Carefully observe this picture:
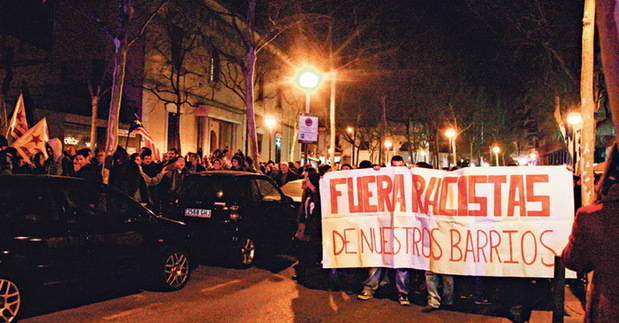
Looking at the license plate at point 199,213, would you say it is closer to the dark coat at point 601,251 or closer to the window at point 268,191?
the window at point 268,191

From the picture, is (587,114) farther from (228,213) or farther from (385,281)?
(228,213)

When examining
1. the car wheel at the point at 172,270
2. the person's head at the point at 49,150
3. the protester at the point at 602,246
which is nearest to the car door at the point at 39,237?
the car wheel at the point at 172,270

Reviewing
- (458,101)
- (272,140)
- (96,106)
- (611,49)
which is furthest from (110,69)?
(458,101)

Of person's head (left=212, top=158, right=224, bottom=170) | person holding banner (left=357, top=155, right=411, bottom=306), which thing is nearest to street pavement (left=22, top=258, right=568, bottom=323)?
person holding banner (left=357, top=155, right=411, bottom=306)

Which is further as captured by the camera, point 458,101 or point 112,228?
point 458,101

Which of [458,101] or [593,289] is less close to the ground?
[458,101]

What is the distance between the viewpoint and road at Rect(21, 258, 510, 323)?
6.22 m

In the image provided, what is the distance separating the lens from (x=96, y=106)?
2267 cm

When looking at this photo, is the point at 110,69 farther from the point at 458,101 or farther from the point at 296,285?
the point at 458,101

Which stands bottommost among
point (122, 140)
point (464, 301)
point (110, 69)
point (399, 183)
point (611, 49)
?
point (464, 301)

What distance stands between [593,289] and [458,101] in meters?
48.8

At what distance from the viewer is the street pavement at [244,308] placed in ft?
20.4

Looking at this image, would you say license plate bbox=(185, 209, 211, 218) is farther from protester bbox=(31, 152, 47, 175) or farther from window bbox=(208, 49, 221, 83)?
window bbox=(208, 49, 221, 83)

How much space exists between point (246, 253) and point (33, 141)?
677 cm
